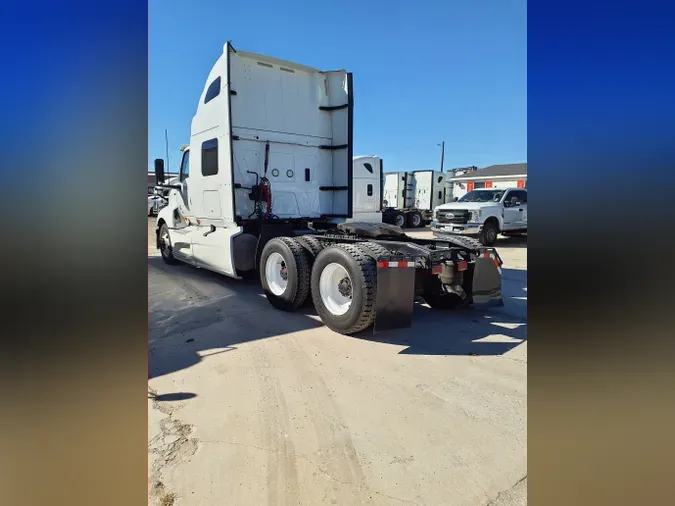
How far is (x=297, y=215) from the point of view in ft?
26.8

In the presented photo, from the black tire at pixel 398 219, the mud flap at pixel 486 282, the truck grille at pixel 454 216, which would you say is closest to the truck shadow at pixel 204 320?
the mud flap at pixel 486 282

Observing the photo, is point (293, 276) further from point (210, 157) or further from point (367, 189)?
point (367, 189)

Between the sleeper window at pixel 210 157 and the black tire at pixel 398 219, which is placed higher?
the sleeper window at pixel 210 157

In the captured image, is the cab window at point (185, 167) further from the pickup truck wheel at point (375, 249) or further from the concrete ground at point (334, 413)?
the pickup truck wheel at point (375, 249)

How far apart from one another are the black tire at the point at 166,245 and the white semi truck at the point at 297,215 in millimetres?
688

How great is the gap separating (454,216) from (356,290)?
11.6m

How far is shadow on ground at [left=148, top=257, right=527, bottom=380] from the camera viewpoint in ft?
15.1

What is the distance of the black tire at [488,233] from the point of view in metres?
15.2

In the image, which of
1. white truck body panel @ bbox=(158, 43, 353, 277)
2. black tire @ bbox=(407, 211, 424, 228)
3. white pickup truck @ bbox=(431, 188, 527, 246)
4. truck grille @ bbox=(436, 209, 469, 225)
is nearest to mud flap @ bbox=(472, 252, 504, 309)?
white truck body panel @ bbox=(158, 43, 353, 277)

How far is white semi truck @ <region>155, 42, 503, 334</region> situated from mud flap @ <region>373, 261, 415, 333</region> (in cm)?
1

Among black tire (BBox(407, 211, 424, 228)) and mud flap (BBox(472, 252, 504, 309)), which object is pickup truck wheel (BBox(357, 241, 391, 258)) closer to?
mud flap (BBox(472, 252, 504, 309))
